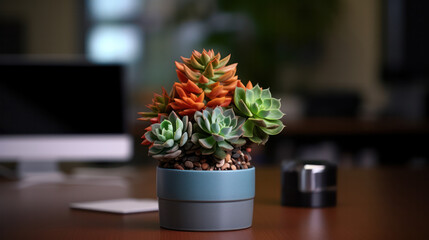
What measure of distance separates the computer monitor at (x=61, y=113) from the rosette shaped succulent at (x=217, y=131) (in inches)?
46.2

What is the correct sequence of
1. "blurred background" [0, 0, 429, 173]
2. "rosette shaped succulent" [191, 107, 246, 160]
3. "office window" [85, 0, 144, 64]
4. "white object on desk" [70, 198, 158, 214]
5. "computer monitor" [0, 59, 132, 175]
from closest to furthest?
1. "rosette shaped succulent" [191, 107, 246, 160]
2. "white object on desk" [70, 198, 158, 214]
3. "computer monitor" [0, 59, 132, 175]
4. "blurred background" [0, 0, 429, 173]
5. "office window" [85, 0, 144, 64]

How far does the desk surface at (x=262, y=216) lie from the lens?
86 centimetres

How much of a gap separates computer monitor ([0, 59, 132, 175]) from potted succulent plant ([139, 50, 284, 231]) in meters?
1.14

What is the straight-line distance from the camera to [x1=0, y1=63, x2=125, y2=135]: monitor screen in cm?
197

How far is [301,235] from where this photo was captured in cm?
86

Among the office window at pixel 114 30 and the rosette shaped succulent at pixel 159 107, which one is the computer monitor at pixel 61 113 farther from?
the office window at pixel 114 30

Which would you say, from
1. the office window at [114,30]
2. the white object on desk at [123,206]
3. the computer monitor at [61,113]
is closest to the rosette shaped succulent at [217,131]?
the white object on desk at [123,206]

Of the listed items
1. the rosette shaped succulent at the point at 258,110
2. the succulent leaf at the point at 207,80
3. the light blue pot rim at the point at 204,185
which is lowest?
the light blue pot rim at the point at 204,185

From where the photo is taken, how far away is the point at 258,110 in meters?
0.85

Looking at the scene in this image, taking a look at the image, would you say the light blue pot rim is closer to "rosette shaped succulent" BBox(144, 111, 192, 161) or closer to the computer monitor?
"rosette shaped succulent" BBox(144, 111, 192, 161)

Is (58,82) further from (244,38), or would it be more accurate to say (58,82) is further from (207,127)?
(244,38)

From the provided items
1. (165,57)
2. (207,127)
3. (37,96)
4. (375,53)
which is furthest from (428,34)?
(207,127)

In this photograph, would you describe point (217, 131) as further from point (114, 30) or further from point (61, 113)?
point (114, 30)

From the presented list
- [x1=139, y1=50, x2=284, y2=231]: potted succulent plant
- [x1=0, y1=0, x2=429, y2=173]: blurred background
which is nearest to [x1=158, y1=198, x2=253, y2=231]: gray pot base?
[x1=139, y1=50, x2=284, y2=231]: potted succulent plant
